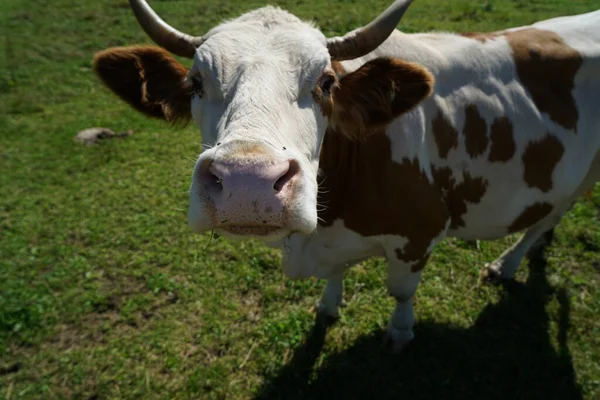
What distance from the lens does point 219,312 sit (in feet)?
12.9

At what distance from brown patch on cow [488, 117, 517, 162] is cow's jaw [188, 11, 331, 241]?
1434mm

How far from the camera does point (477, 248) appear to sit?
177 inches

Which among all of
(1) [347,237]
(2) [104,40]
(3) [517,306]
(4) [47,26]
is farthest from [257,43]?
(4) [47,26]

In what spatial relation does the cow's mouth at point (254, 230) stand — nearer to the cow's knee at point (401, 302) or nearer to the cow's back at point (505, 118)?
the cow's back at point (505, 118)

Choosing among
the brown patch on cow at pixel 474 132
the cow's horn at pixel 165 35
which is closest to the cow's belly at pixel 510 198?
the brown patch on cow at pixel 474 132

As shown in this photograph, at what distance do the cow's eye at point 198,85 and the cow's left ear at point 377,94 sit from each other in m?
0.67

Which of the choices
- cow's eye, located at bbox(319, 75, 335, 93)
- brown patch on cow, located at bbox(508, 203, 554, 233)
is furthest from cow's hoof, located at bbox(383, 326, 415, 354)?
cow's eye, located at bbox(319, 75, 335, 93)

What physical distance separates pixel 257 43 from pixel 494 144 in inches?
72.3

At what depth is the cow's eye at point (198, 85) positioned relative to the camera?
2002 mm

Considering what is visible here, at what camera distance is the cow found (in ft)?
5.10

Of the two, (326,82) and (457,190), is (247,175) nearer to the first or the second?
(326,82)

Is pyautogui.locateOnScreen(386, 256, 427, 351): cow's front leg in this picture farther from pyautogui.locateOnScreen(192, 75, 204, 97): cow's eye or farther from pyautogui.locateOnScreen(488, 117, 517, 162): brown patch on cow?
pyautogui.locateOnScreen(192, 75, 204, 97): cow's eye

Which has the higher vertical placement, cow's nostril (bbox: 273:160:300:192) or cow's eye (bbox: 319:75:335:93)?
cow's eye (bbox: 319:75:335:93)

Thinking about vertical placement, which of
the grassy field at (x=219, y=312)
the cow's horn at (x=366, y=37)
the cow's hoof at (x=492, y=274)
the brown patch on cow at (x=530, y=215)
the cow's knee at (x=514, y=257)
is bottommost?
the grassy field at (x=219, y=312)
